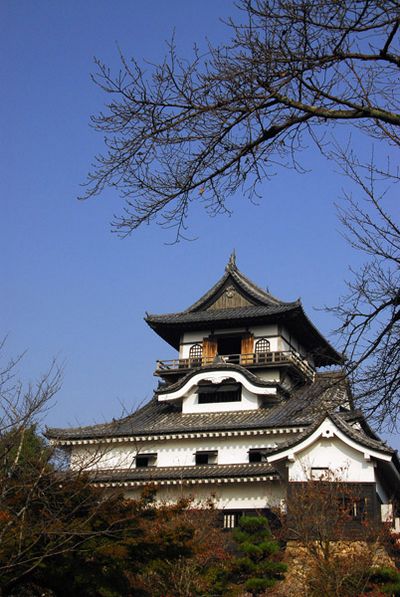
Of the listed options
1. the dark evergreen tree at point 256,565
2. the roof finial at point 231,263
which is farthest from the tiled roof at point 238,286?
the dark evergreen tree at point 256,565

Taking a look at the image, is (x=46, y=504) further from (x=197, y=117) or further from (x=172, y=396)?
(x=172, y=396)

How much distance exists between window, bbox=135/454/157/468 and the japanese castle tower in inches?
1.5

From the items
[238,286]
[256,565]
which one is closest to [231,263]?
[238,286]

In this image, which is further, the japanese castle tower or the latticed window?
the latticed window

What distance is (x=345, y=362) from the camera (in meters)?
6.60

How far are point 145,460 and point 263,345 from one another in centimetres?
727

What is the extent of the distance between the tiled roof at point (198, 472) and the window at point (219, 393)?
357 centimetres

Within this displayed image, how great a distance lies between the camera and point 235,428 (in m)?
29.1

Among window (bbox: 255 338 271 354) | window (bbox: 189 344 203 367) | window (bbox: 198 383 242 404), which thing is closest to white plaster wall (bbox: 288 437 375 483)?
window (bbox: 198 383 242 404)

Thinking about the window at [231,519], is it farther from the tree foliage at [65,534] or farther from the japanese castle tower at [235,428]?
the tree foliage at [65,534]

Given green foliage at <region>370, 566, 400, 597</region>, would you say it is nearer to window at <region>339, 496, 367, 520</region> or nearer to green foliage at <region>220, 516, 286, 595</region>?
green foliage at <region>220, 516, 286, 595</region>

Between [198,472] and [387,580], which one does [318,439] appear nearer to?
[198,472]

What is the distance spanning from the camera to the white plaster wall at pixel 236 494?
27.4 meters

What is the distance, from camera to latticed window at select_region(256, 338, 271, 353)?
3409 cm
